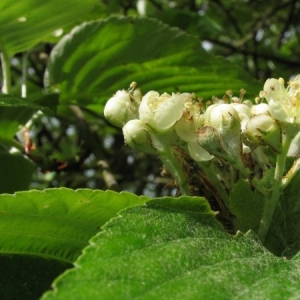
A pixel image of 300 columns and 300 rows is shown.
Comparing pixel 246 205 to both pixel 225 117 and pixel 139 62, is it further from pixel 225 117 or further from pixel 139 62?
pixel 139 62

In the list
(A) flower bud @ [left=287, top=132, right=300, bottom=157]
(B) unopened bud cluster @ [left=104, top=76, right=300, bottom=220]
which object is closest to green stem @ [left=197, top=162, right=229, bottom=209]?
(B) unopened bud cluster @ [left=104, top=76, right=300, bottom=220]

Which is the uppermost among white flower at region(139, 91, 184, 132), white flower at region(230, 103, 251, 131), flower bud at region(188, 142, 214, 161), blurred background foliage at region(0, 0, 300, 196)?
white flower at region(139, 91, 184, 132)

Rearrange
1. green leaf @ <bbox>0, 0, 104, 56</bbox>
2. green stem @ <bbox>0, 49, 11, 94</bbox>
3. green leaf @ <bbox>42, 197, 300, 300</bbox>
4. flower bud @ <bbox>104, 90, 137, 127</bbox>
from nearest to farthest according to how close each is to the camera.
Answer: green leaf @ <bbox>42, 197, 300, 300</bbox> < flower bud @ <bbox>104, 90, 137, 127</bbox> < green leaf @ <bbox>0, 0, 104, 56</bbox> < green stem @ <bbox>0, 49, 11, 94</bbox>

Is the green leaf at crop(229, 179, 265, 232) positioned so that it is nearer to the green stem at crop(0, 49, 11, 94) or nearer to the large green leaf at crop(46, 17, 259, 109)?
the large green leaf at crop(46, 17, 259, 109)

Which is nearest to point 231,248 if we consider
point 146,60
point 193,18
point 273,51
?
point 146,60

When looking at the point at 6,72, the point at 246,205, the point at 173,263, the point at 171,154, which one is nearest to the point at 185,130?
the point at 171,154

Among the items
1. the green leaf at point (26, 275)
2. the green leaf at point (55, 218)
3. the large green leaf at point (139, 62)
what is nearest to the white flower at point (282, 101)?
the green leaf at point (55, 218)
